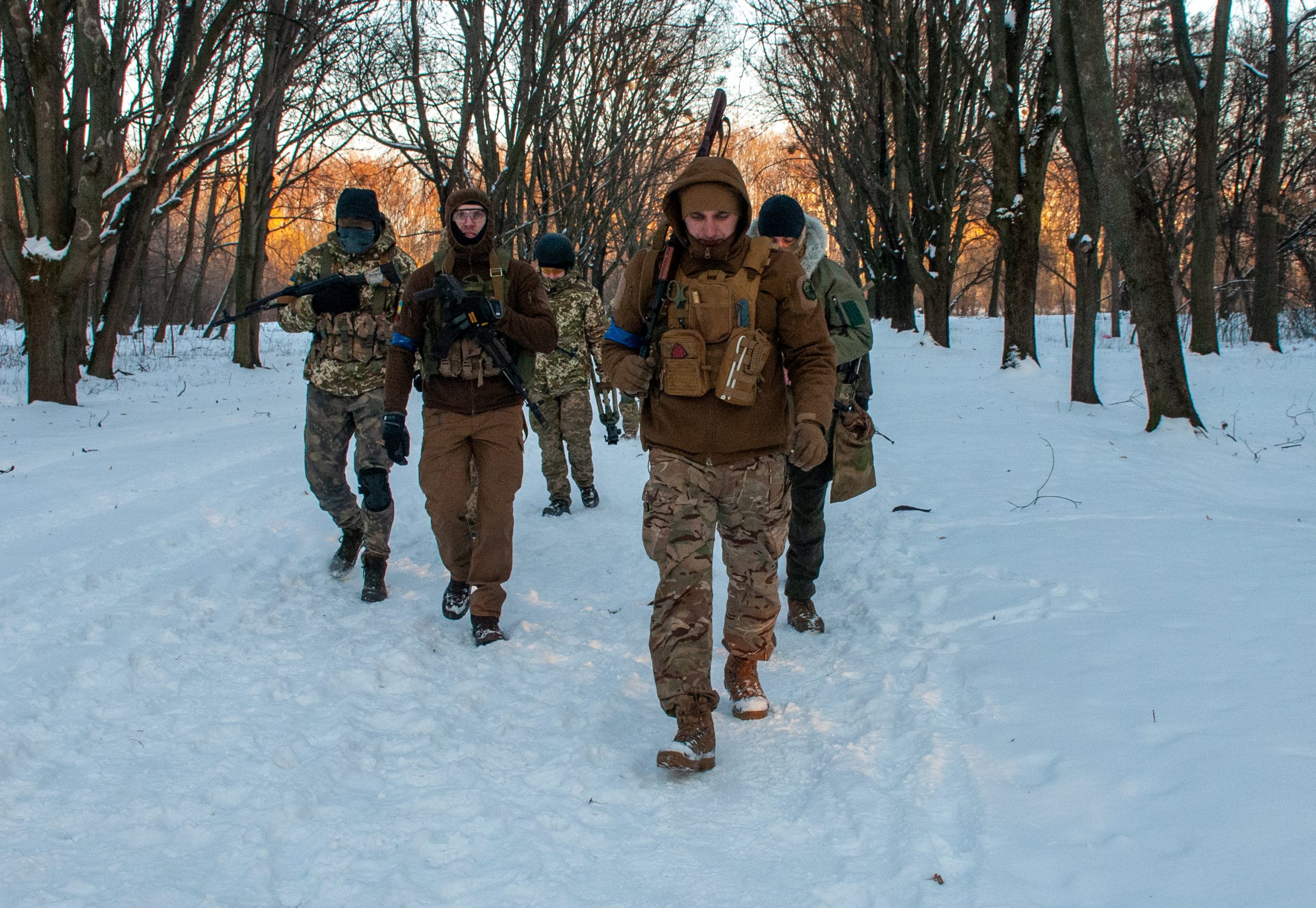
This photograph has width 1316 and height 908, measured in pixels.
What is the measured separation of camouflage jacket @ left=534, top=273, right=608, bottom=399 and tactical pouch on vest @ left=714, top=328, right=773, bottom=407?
406 cm

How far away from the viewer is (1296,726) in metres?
2.68

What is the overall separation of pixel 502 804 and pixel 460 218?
283 centimetres

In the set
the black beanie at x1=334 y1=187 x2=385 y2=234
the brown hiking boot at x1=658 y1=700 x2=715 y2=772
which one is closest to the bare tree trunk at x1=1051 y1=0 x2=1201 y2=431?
the black beanie at x1=334 y1=187 x2=385 y2=234

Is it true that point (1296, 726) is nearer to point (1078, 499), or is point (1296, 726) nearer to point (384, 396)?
point (1078, 499)

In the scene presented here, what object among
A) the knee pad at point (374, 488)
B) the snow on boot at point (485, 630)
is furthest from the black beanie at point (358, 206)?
the snow on boot at point (485, 630)

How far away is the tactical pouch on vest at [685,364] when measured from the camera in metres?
3.20

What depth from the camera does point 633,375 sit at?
327 centimetres

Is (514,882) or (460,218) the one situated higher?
(460,218)

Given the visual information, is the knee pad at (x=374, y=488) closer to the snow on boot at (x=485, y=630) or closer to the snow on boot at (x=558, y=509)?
the snow on boot at (x=485, y=630)

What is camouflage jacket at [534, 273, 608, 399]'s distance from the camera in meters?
7.21

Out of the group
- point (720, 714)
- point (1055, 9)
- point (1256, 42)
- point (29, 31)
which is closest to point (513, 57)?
point (29, 31)

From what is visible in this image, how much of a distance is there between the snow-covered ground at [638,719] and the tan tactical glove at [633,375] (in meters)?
1.34

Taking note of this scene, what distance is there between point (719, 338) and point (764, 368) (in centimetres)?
20

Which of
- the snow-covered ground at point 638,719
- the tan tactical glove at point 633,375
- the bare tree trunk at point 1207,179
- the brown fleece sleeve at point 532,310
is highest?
the bare tree trunk at point 1207,179
